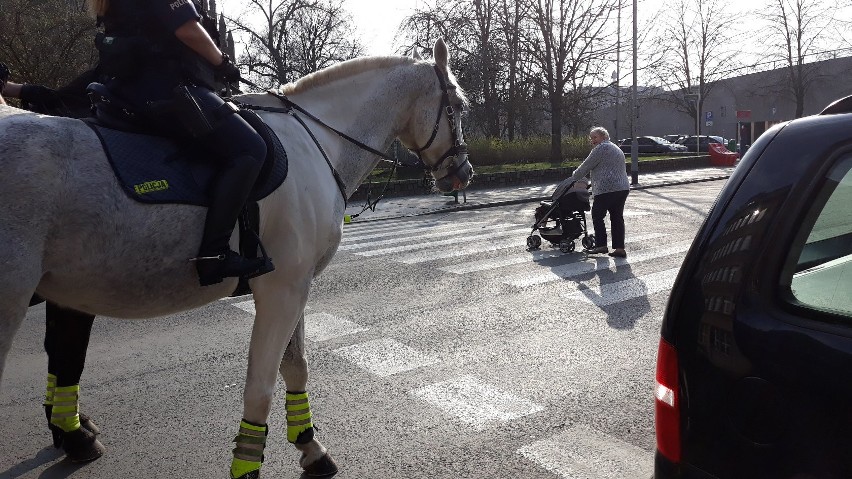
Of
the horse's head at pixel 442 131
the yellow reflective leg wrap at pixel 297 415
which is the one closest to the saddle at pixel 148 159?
the yellow reflective leg wrap at pixel 297 415

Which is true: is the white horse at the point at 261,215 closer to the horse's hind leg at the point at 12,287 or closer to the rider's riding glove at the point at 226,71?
the horse's hind leg at the point at 12,287

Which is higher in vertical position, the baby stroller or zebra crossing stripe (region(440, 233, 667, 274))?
the baby stroller

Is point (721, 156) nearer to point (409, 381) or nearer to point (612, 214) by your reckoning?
point (612, 214)

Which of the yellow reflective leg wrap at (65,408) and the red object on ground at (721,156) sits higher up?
the yellow reflective leg wrap at (65,408)

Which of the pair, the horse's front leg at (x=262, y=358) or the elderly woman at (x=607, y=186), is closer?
the horse's front leg at (x=262, y=358)

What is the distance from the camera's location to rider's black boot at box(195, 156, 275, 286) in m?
3.02

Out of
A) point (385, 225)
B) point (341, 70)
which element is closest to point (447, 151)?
point (341, 70)

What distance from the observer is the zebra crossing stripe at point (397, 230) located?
1400cm

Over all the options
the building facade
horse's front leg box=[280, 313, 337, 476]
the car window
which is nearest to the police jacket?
horse's front leg box=[280, 313, 337, 476]

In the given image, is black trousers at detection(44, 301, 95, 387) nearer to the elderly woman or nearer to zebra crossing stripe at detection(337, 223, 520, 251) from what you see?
zebra crossing stripe at detection(337, 223, 520, 251)

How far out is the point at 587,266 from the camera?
401 inches

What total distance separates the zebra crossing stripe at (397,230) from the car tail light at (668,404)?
11257 mm

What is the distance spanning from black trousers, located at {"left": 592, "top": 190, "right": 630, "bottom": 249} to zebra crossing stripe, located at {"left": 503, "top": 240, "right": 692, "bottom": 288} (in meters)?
0.34

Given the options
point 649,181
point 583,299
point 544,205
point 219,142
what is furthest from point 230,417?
point 649,181
